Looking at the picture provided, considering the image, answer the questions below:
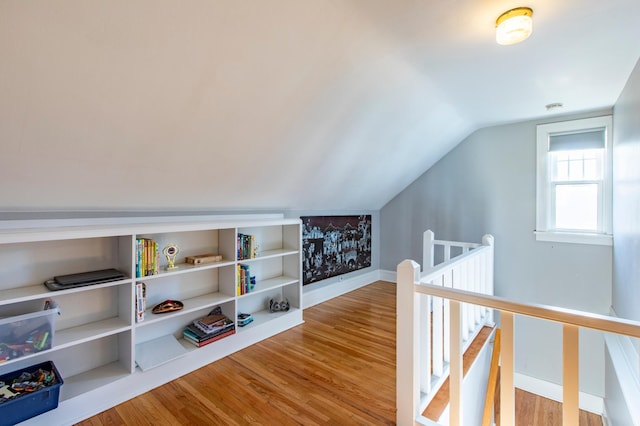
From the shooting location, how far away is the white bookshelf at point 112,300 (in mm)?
1766

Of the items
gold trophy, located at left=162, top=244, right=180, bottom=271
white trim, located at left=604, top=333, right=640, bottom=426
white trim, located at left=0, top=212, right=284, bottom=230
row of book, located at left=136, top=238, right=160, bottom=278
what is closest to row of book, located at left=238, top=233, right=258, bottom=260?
white trim, located at left=0, top=212, right=284, bottom=230

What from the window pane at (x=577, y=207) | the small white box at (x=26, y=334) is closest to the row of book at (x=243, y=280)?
the small white box at (x=26, y=334)

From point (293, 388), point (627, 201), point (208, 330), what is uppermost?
point (627, 201)

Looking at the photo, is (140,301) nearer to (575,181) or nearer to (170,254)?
(170,254)

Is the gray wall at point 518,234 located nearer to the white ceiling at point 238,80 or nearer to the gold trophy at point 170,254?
the white ceiling at point 238,80

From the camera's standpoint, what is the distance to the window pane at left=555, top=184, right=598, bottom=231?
3.25 metres

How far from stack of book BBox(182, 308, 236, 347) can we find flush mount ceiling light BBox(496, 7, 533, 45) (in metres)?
2.86

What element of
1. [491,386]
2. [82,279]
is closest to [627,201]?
[491,386]

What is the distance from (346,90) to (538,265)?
3.13 metres

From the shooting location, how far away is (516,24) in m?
1.60

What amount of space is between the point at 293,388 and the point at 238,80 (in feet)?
6.76

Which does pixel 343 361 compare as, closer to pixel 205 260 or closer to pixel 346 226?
pixel 205 260

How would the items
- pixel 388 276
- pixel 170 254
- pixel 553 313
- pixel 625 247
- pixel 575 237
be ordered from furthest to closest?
1. pixel 388 276
2. pixel 575 237
3. pixel 625 247
4. pixel 170 254
5. pixel 553 313

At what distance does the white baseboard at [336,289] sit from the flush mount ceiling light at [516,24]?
3078mm
